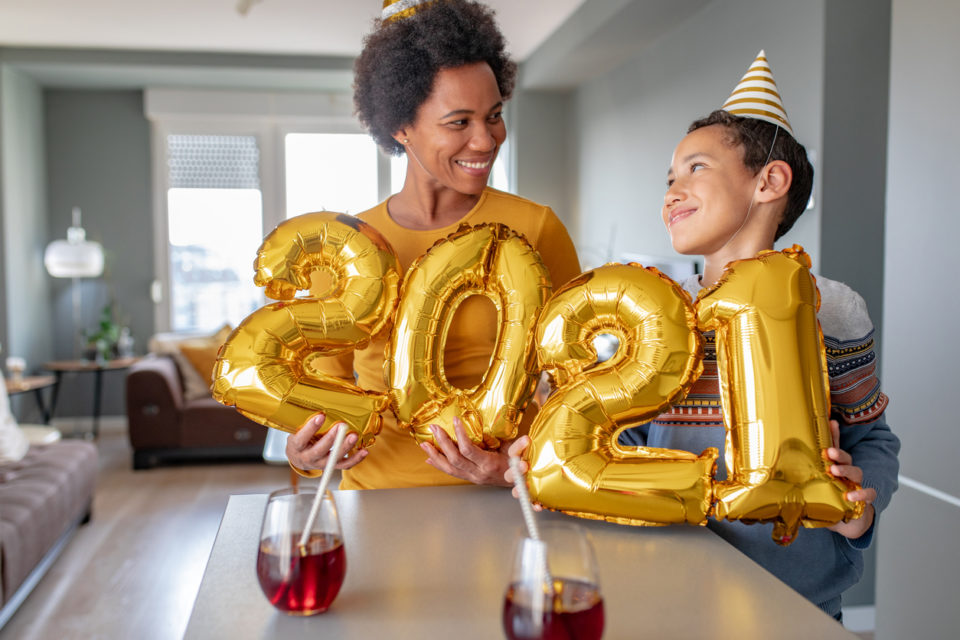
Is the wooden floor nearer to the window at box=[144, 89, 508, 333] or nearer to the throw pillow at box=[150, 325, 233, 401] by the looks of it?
the throw pillow at box=[150, 325, 233, 401]

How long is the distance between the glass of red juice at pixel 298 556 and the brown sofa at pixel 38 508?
7.46 feet

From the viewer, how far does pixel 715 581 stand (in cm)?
74

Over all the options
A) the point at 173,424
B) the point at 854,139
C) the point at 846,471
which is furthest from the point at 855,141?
the point at 173,424

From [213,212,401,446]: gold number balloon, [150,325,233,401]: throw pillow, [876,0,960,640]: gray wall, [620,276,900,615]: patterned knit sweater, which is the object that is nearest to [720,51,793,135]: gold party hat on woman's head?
[620,276,900,615]: patterned knit sweater

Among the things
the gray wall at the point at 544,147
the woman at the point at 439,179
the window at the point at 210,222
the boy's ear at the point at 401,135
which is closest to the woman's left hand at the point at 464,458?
the woman at the point at 439,179

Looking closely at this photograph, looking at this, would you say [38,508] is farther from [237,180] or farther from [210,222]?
[237,180]

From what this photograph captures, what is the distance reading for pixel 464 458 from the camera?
0.96 m

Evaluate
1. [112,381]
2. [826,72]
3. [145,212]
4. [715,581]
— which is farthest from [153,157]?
[715,581]

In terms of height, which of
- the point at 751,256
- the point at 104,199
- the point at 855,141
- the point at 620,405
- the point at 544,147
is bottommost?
the point at 620,405

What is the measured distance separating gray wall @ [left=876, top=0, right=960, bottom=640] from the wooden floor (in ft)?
7.17

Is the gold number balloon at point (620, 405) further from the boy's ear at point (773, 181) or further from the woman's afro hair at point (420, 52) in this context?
the woman's afro hair at point (420, 52)

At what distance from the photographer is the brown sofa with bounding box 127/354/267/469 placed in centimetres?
464

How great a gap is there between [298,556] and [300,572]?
13 millimetres

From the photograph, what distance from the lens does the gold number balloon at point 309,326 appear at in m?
Result: 0.96
